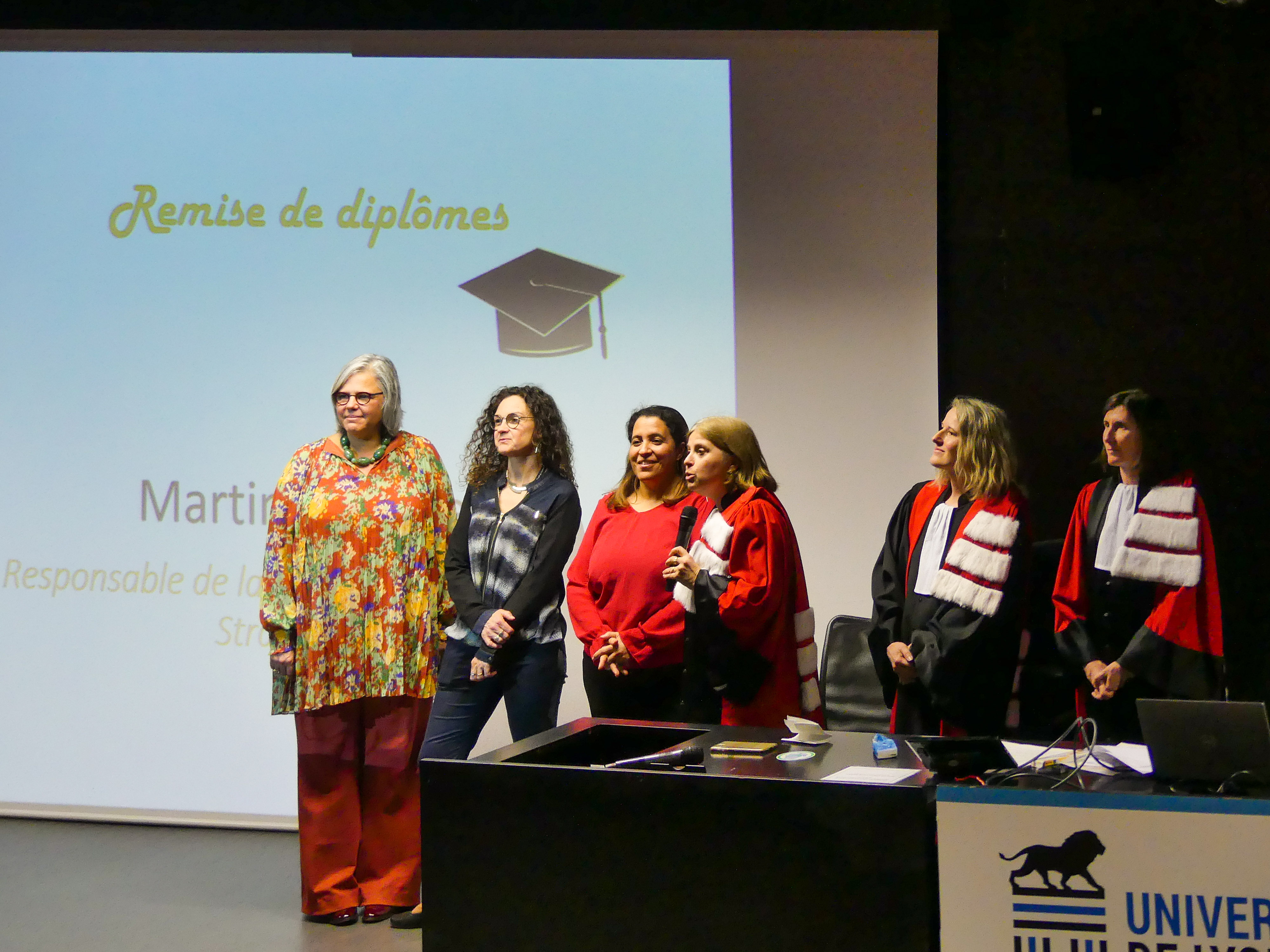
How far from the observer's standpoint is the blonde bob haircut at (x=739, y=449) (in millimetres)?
3262

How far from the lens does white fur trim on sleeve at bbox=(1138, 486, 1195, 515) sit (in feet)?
10.8

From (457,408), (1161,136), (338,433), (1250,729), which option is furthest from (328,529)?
(1161,136)

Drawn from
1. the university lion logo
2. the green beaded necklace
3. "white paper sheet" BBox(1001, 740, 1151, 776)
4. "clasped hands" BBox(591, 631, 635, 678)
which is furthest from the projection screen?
the university lion logo

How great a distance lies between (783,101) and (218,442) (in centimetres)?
246

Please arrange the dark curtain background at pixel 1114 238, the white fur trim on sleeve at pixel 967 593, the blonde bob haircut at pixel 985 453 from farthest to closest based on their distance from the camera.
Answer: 1. the dark curtain background at pixel 1114 238
2. the blonde bob haircut at pixel 985 453
3. the white fur trim on sleeve at pixel 967 593

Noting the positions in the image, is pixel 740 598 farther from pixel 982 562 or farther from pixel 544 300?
pixel 544 300

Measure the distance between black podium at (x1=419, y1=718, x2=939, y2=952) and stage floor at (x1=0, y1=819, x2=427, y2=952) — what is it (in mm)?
1308

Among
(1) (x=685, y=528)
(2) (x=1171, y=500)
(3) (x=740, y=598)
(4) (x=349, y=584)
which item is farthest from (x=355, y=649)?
(2) (x=1171, y=500)

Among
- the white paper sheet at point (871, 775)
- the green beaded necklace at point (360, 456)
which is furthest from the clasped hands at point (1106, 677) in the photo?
the green beaded necklace at point (360, 456)

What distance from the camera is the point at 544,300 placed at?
170 inches

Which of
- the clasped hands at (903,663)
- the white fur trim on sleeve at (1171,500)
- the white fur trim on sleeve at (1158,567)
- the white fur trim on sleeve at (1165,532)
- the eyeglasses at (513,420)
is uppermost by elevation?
the eyeglasses at (513,420)

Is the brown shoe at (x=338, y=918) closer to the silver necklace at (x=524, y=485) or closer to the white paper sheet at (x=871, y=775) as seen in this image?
the silver necklace at (x=524, y=485)

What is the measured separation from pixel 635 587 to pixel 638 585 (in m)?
0.01

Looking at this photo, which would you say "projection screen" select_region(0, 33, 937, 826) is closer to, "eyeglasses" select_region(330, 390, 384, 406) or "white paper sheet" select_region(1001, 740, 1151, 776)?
"eyeglasses" select_region(330, 390, 384, 406)
